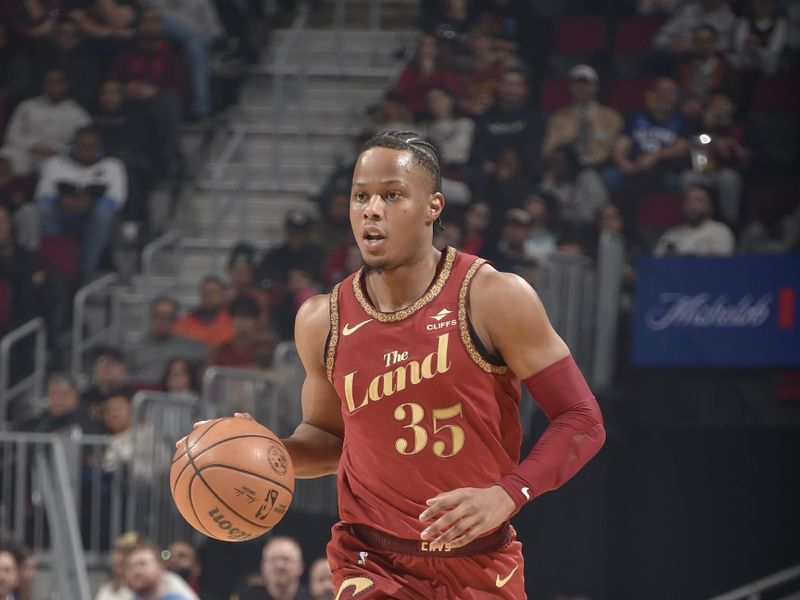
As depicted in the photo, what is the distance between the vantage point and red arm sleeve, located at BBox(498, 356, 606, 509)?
12.7ft

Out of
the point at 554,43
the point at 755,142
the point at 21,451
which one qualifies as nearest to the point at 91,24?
the point at 554,43

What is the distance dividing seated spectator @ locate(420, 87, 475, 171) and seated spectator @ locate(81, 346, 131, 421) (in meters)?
2.90

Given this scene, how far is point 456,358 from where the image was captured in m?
4.05

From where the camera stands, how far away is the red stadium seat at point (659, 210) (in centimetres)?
1058

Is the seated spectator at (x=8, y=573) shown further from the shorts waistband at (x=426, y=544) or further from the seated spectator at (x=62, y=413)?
the shorts waistband at (x=426, y=544)

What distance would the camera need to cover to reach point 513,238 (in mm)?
10211

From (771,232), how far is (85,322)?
17.9ft

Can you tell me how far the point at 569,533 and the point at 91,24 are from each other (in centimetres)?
668

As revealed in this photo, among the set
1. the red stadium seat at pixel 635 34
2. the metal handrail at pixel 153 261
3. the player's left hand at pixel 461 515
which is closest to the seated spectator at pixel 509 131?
the red stadium seat at pixel 635 34

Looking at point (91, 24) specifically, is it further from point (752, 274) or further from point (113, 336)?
point (752, 274)

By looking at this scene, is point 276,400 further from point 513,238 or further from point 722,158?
point 722,158

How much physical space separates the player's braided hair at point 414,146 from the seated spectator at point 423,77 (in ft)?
25.7

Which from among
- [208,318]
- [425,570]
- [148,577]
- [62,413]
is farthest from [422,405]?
[208,318]

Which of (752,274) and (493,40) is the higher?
(493,40)
